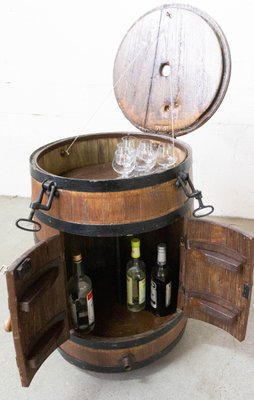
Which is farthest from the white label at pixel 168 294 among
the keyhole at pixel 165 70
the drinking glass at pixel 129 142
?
the keyhole at pixel 165 70

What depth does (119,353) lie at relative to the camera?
1310mm

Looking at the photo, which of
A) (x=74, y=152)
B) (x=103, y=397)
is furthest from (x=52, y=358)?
(x=74, y=152)

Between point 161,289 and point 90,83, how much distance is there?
172 centimetres

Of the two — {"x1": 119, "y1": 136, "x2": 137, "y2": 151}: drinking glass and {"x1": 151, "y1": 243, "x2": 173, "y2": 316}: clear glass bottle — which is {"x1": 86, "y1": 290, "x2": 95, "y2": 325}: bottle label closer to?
{"x1": 151, "y1": 243, "x2": 173, "y2": 316}: clear glass bottle

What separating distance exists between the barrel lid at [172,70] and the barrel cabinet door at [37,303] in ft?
2.55

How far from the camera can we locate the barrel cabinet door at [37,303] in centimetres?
99

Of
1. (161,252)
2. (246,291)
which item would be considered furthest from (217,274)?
(161,252)

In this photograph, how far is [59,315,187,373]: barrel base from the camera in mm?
1308

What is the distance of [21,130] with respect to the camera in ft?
9.56

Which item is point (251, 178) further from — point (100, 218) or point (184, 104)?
point (100, 218)

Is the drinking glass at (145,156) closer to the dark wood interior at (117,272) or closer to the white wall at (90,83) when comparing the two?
the dark wood interior at (117,272)

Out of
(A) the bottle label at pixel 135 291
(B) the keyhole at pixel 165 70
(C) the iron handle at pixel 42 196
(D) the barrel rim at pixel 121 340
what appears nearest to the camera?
(C) the iron handle at pixel 42 196

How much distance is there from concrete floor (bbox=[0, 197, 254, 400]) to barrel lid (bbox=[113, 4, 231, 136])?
946 mm

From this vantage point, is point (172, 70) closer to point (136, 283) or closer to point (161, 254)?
point (161, 254)
